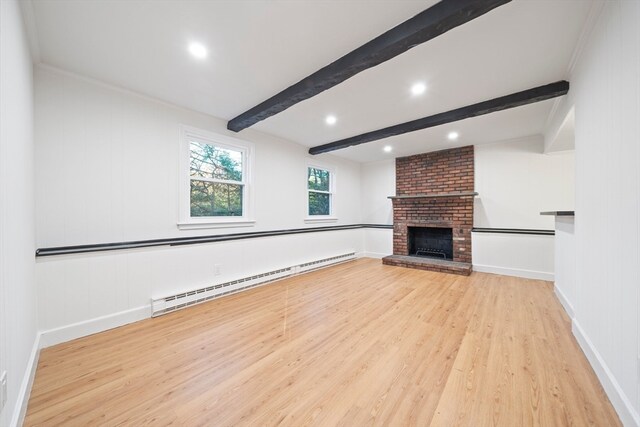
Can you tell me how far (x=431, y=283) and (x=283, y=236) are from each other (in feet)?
8.46

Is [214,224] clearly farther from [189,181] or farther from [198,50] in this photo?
[198,50]

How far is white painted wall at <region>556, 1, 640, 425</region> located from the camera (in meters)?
1.28

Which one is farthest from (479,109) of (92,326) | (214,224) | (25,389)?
(92,326)

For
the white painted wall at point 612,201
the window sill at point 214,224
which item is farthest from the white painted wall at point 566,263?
the window sill at point 214,224

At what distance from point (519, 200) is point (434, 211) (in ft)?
4.70

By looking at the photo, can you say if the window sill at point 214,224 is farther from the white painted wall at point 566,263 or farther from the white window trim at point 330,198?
the white painted wall at point 566,263

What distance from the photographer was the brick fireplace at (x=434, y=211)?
15.9 feet

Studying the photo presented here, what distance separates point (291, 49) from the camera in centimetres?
200

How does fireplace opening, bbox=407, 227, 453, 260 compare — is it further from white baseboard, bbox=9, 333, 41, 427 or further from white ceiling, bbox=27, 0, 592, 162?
white baseboard, bbox=9, 333, 41, 427

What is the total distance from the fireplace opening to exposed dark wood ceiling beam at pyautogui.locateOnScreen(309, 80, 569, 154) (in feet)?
8.64

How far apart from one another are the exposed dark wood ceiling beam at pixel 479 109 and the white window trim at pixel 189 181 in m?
1.92

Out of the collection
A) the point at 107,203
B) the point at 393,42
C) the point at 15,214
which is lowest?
the point at 15,214

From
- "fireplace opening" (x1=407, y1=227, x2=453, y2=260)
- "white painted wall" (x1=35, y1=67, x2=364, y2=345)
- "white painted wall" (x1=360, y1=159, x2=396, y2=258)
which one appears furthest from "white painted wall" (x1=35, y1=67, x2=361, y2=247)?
"fireplace opening" (x1=407, y1=227, x2=453, y2=260)

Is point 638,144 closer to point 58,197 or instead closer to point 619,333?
point 619,333
